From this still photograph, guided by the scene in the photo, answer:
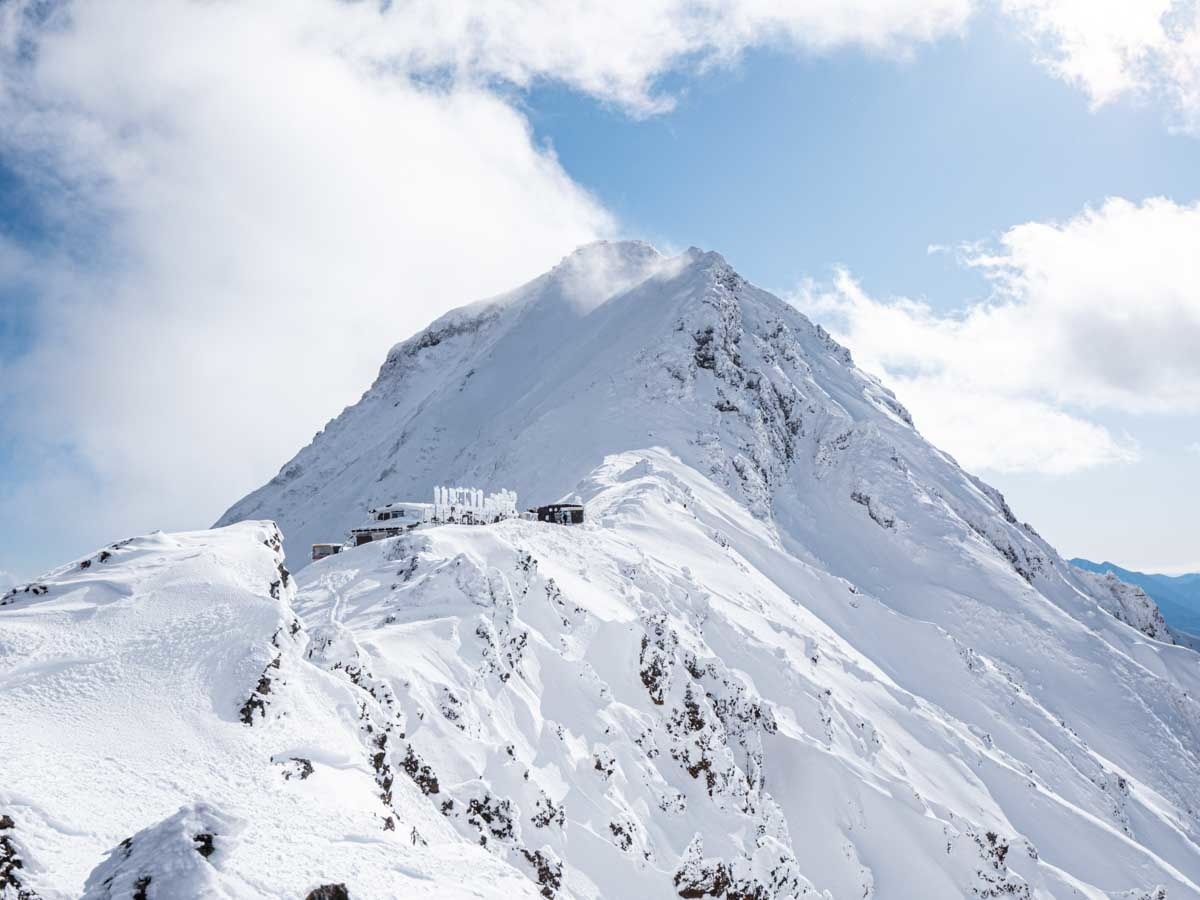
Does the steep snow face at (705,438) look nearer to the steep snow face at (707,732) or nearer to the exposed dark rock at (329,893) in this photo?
the steep snow face at (707,732)

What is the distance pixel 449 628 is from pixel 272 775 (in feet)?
44.3

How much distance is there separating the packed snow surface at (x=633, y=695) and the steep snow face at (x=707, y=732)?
0.16 meters

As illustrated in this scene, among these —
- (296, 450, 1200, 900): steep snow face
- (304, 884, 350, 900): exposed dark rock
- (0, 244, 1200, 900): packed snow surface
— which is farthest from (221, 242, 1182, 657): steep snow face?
(304, 884, 350, 900): exposed dark rock

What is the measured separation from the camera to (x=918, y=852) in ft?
114

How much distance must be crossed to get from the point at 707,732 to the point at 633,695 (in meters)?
3.43

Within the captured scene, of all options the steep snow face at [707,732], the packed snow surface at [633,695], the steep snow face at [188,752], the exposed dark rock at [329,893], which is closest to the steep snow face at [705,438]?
the packed snow surface at [633,695]

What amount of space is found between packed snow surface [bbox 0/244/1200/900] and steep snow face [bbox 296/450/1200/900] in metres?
0.16

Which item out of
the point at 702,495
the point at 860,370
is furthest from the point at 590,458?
the point at 860,370

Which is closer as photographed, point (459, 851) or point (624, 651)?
point (459, 851)

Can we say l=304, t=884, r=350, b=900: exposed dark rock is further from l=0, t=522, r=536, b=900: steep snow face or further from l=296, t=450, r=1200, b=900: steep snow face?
l=296, t=450, r=1200, b=900: steep snow face

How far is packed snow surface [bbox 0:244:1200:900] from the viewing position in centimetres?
1308

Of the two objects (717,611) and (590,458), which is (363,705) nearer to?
(717,611)

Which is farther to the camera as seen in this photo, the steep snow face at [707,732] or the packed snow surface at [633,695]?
the steep snow face at [707,732]

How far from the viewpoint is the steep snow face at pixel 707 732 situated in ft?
77.4
